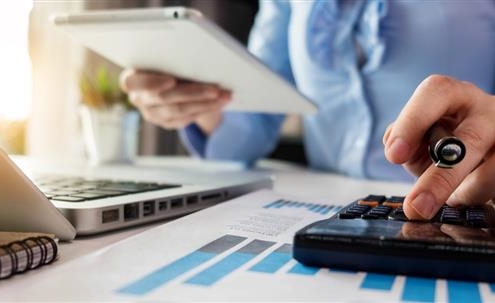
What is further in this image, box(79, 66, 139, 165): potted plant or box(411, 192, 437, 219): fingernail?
box(79, 66, 139, 165): potted plant

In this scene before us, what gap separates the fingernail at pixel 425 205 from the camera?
0.39 meters

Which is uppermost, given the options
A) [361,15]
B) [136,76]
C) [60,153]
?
[361,15]

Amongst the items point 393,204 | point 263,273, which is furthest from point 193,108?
point 263,273

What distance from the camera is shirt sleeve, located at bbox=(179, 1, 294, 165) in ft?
3.73

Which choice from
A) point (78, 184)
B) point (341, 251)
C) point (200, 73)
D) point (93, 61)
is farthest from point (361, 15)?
point (93, 61)

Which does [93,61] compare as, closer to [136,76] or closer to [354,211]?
[136,76]

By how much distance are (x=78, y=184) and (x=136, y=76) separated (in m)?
0.39

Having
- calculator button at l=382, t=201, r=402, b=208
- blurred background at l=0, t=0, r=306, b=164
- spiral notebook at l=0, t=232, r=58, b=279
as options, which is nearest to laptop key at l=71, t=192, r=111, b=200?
spiral notebook at l=0, t=232, r=58, b=279

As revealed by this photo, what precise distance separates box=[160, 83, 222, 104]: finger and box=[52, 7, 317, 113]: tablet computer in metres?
0.01

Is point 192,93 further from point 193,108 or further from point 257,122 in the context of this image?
point 257,122

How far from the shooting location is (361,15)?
0.92 m

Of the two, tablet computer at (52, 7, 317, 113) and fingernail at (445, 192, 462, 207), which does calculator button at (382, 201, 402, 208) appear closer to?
fingernail at (445, 192, 462, 207)

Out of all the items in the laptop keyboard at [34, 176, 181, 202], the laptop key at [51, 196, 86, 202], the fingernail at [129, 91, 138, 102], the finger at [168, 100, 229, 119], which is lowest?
the laptop keyboard at [34, 176, 181, 202]

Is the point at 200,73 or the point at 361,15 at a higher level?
the point at 361,15
